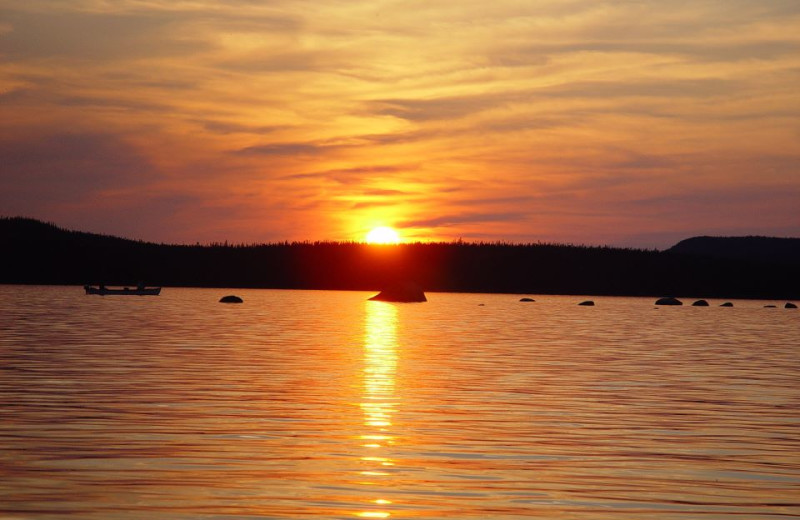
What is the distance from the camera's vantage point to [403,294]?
107 m

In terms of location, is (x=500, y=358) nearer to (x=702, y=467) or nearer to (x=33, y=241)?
(x=702, y=467)

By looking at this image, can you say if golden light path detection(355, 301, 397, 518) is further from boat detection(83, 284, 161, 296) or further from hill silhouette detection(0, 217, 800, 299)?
hill silhouette detection(0, 217, 800, 299)

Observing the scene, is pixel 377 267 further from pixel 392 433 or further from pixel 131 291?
pixel 392 433

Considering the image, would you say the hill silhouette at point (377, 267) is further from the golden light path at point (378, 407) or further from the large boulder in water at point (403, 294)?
the golden light path at point (378, 407)

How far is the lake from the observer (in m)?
13.4

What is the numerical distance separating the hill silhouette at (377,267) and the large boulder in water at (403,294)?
226ft

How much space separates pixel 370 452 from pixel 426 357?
19528mm

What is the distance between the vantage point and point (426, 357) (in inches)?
1431

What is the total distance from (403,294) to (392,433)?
8831cm

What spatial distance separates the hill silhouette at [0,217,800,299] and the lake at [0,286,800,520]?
5469 inches

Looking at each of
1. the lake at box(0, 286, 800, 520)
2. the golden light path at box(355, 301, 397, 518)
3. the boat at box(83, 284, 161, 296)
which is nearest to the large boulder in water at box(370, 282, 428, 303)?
the boat at box(83, 284, 161, 296)

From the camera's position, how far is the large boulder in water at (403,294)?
107 meters

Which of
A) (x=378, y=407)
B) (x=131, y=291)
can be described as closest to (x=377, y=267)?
(x=131, y=291)

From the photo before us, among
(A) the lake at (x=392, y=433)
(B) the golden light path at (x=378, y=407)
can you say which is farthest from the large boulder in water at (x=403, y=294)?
(A) the lake at (x=392, y=433)
